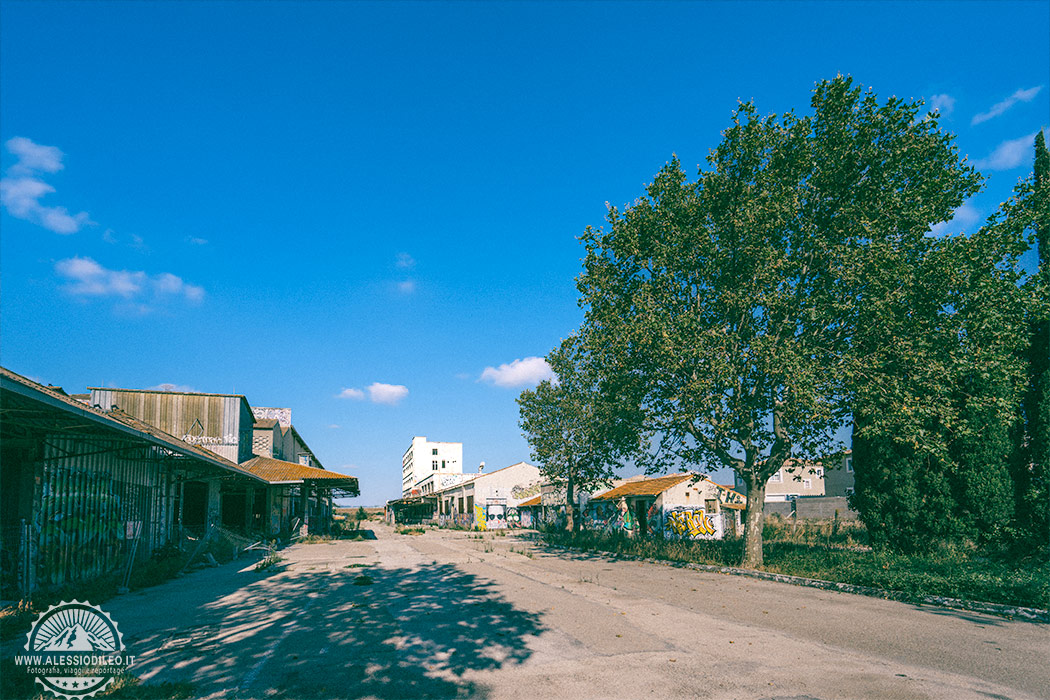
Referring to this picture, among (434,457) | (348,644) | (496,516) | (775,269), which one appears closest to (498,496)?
(496,516)

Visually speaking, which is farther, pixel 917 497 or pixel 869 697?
pixel 917 497

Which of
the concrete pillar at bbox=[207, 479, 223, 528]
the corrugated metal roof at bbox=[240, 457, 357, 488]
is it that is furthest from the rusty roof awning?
the concrete pillar at bbox=[207, 479, 223, 528]

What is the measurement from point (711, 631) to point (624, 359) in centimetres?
1013

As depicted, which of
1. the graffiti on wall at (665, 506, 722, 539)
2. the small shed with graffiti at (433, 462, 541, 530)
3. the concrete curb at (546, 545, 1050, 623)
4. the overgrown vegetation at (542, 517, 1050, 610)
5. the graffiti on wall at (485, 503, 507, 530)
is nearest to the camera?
the concrete curb at (546, 545, 1050, 623)

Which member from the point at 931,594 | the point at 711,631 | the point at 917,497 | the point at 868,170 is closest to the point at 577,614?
the point at 711,631

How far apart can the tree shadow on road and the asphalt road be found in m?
0.04

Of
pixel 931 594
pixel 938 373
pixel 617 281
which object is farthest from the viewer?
pixel 617 281

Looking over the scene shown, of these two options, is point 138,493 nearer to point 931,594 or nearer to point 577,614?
point 577,614

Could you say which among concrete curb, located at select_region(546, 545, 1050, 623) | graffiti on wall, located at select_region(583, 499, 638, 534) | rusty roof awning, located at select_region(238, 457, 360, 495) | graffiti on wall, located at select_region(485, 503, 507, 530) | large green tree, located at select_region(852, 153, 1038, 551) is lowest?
graffiti on wall, located at select_region(485, 503, 507, 530)

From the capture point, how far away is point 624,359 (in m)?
18.8

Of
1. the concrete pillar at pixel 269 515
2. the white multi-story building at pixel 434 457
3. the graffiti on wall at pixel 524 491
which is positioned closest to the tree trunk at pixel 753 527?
the concrete pillar at pixel 269 515

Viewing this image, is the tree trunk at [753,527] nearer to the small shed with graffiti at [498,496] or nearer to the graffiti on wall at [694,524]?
the graffiti on wall at [694,524]

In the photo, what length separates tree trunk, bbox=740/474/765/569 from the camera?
17.9 metres

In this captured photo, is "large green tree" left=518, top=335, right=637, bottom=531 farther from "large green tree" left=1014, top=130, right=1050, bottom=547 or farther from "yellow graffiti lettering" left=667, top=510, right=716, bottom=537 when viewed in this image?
"large green tree" left=1014, top=130, right=1050, bottom=547
